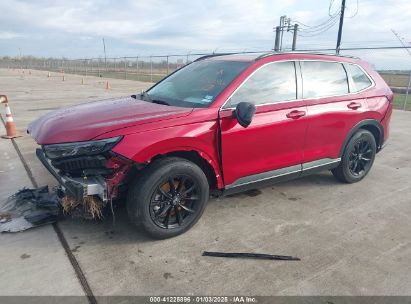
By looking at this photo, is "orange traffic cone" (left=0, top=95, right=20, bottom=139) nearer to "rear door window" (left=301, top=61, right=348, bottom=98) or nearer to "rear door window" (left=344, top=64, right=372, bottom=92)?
"rear door window" (left=301, top=61, right=348, bottom=98)

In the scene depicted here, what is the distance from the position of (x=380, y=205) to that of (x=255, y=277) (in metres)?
2.24

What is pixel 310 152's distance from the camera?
13.5ft

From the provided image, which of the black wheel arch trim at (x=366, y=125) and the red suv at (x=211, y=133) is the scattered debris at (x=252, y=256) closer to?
the red suv at (x=211, y=133)

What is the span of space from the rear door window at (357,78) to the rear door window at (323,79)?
0.13m

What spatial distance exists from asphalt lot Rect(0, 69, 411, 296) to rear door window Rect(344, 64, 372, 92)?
143 cm

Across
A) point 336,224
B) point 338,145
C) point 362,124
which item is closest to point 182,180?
point 336,224

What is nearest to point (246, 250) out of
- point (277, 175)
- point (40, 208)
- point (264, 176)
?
point (264, 176)

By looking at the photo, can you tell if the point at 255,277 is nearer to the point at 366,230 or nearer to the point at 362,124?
the point at 366,230

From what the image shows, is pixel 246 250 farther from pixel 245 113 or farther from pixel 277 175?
pixel 245 113

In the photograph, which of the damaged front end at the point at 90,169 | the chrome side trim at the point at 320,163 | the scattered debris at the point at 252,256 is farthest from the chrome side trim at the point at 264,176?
the damaged front end at the point at 90,169

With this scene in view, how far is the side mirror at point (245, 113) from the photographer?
10.3 feet

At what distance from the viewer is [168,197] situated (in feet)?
10.4

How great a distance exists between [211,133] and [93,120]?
43.9 inches

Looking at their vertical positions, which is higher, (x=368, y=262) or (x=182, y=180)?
(x=182, y=180)
